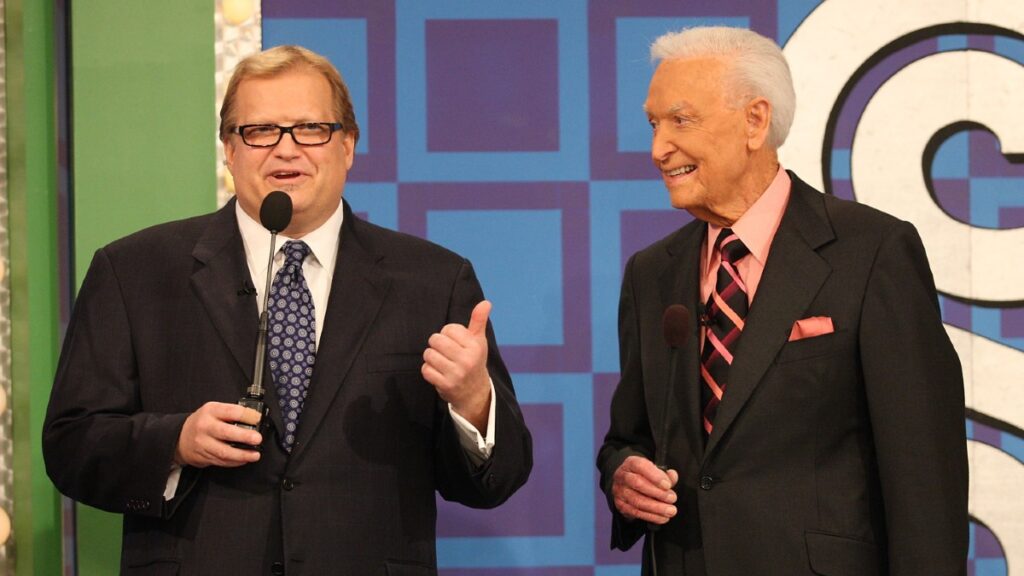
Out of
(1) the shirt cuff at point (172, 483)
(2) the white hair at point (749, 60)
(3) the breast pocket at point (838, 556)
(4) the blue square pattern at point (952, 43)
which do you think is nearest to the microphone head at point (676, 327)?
(3) the breast pocket at point (838, 556)

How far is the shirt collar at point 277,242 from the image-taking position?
101 inches

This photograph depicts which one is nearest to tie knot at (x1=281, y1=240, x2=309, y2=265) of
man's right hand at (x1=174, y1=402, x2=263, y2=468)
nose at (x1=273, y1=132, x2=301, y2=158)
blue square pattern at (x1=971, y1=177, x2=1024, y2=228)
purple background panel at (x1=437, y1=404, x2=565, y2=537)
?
nose at (x1=273, y1=132, x2=301, y2=158)

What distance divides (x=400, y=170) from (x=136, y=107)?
0.73 m

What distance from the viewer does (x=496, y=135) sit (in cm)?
358

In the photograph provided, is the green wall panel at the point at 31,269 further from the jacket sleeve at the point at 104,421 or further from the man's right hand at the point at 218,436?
the man's right hand at the point at 218,436

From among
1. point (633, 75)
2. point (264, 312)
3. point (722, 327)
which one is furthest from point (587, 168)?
point (264, 312)

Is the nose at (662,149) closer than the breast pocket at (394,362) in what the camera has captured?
No

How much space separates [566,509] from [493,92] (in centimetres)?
118

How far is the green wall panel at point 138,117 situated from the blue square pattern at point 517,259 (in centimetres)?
68

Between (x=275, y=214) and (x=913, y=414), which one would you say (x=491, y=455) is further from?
(x=913, y=414)

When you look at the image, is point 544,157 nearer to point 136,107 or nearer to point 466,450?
point 136,107

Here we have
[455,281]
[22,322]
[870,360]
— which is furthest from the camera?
[22,322]

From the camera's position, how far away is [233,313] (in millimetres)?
2477

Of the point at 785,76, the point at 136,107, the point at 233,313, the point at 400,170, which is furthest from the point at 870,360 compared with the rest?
the point at 136,107
